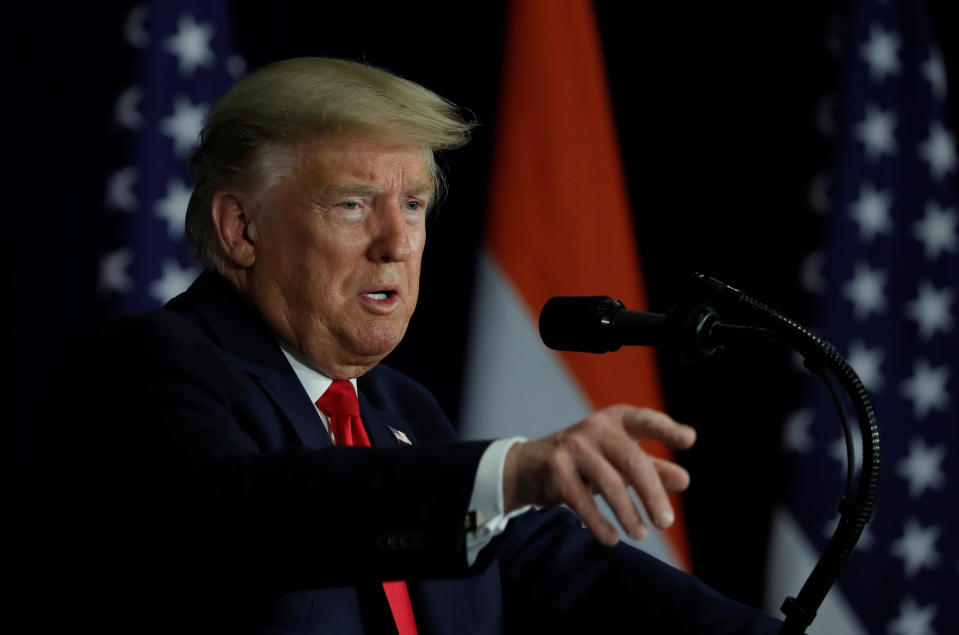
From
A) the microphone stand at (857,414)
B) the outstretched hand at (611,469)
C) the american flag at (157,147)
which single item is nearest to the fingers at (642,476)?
the outstretched hand at (611,469)

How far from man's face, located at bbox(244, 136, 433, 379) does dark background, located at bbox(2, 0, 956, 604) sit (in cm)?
108

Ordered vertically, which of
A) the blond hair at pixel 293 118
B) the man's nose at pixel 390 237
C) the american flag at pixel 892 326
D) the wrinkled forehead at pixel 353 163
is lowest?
the american flag at pixel 892 326

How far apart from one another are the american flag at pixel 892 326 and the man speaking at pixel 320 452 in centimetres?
127

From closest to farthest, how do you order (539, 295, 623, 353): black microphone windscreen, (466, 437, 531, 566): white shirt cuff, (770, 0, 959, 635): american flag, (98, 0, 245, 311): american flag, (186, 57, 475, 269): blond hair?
1. (466, 437, 531, 566): white shirt cuff
2. (539, 295, 623, 353): black microphone windscreen
3. (186, 57, 475, 269): blond hair
4. (98, 0, 245, 311): american flag
5. (770, 0, 959, 635): american flag

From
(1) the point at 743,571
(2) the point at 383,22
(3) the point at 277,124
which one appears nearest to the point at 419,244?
(3) the point at 277,124

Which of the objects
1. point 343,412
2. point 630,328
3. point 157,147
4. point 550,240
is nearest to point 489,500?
point 630,328

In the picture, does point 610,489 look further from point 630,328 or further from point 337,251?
point 337,251

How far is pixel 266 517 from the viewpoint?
35.0 inches

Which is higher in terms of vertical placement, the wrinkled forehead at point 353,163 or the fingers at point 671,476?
the wrinkled forehead at point 353,163

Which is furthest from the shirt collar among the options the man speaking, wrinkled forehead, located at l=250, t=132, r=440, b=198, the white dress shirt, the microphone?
the white dress shirt

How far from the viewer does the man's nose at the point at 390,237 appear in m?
1.48

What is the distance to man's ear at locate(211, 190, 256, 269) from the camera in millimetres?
1520

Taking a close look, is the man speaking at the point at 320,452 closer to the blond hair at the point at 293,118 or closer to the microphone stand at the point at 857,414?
the blond hair at the point at 293,118

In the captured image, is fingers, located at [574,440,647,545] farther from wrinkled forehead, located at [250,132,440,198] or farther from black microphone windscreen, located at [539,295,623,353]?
wrinkled forehead, located at [250,132,440,198]
